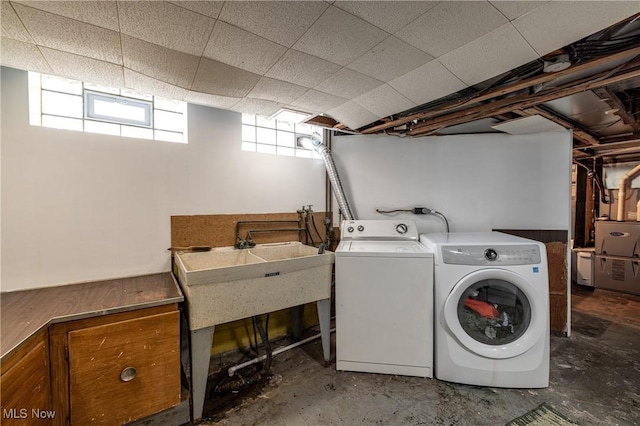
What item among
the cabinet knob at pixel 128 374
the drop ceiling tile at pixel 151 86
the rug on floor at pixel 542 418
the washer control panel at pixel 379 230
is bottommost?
the rug on floor at pixel 542 418

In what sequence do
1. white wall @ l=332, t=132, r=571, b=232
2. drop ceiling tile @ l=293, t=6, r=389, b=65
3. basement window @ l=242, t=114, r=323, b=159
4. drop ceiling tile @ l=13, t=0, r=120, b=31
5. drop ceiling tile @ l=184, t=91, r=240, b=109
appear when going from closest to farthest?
drop ceiling tile @ l=13, t=0, r=120, b=31 → drop ceiling tile @ l=293, t=6, r=389, b=65 → drop ceiling tile @ l=184, t=91, r=240, b=109 → basement window @ l=242, t=114, r=323, b=159 → white wall @ l=332, t=132, r=571, b=232

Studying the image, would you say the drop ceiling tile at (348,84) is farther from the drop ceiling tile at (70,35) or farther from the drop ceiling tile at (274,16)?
the drop ceiling tile at (70,35)

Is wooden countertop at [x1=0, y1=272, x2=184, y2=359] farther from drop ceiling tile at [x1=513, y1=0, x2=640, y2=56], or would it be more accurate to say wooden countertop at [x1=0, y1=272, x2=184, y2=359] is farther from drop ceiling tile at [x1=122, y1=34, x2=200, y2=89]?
drop ceiling tile at [x1=513, y1=0, x2=640, y2=56]

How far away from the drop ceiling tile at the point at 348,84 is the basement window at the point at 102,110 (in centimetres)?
122

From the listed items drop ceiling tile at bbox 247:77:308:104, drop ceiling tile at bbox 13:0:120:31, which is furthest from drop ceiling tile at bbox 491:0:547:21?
drop ceiling tile at bbox 13:0:120:31

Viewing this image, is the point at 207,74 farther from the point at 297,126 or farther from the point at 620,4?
the point at 620,4

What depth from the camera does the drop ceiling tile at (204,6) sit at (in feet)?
3.51

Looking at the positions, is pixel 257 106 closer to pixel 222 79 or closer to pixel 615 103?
pixel 222 79

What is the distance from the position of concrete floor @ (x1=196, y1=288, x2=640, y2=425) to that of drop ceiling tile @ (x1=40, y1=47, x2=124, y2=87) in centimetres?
215

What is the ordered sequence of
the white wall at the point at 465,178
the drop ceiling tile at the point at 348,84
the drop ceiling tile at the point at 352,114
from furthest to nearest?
the white wall at the point at 465,178 → the drop ceiling tile at the point at 352,114 → the drop ceiling tile at the point at 348,84

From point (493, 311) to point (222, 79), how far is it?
2495mm

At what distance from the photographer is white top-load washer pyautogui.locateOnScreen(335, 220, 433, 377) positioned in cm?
193

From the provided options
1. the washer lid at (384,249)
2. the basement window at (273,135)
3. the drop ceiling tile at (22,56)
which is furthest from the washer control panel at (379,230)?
the drop ceiling tile at (22,56)

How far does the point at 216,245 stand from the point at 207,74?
1327 millimetres
